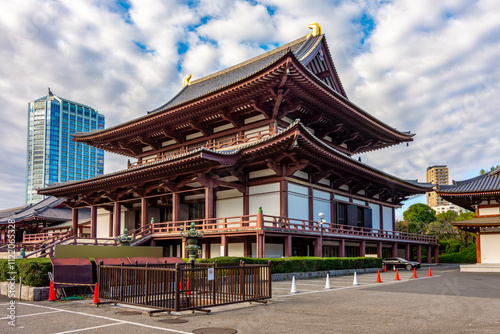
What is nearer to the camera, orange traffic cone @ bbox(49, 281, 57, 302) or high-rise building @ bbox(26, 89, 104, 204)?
orange traffic cone @ bbox(49, 281, 57, 302)

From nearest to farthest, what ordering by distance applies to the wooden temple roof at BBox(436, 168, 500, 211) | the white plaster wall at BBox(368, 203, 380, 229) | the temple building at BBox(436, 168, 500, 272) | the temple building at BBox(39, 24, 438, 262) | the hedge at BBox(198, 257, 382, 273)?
1. the hedge at BBox(198, 257, 382, 273)
2. the temple building at BBox(39, 24, 438, 262)
3. the wooden temple roof at BBox(436, 168, 500, 211)
4. the temple building at BBox(436, 168, 500, 272)
5. the white plaster wall at BBox(368, 203, 380, 229)

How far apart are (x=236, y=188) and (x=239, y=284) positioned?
→ 1622cm

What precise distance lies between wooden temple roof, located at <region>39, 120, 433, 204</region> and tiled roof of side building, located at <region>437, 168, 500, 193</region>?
4.23 meters

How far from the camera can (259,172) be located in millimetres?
29125

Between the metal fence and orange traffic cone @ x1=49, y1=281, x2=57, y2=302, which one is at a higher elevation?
the metal fence

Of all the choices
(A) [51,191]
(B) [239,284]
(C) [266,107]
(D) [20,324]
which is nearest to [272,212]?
(C) [266,107]

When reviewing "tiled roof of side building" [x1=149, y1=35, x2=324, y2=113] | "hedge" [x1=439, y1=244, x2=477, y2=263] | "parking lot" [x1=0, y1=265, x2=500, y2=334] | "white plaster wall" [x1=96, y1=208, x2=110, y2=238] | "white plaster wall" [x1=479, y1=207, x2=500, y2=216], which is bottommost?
"hedge" [x1=439, y1=244, x2=477, y2=263]

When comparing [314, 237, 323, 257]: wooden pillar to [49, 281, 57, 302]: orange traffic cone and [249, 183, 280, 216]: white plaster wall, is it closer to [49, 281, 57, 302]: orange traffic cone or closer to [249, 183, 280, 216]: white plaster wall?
[249, 183, 280, 216]: white plaster wall

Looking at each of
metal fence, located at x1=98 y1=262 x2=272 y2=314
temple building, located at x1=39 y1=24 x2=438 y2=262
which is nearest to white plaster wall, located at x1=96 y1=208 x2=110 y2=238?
temple building, located at x1=39 y1=24 x2=438 y2=262

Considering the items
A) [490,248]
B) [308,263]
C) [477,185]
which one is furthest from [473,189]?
[308,263]

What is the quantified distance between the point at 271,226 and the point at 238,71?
17505 millimetres

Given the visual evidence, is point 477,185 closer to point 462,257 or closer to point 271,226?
point 271,226

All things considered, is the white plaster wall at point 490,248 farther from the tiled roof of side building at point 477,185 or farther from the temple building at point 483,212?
the tiled roof of side building at point 477,185

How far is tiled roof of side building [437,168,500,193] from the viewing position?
3306 cm
